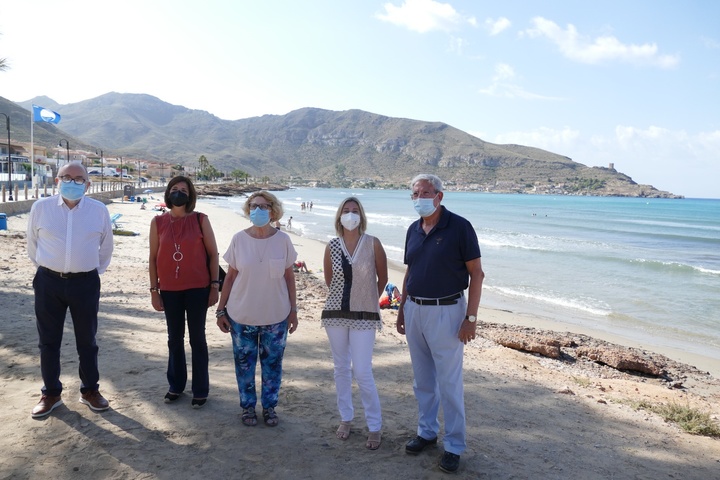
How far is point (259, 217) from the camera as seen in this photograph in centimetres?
363

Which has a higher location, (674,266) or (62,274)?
(62,274)

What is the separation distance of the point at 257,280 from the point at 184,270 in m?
0.61

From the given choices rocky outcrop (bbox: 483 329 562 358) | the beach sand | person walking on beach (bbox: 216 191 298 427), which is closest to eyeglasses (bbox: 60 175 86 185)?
person walking on beach (bbox: 216 191 298 427)

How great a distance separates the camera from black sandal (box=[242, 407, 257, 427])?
376cm

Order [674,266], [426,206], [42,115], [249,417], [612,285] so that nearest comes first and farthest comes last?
[426,206]
[249,417]
[612,285]
[674,266]
[42,115]

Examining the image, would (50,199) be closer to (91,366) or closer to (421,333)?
(91,366)

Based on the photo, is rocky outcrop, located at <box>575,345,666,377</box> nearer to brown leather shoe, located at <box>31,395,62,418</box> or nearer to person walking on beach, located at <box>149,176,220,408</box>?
person walking on beach, located at <box>149,176,220,408</box>

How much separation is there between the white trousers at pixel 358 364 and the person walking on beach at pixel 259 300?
35 centimetres

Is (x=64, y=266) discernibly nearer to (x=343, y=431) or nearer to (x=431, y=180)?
(x=343, y=431)

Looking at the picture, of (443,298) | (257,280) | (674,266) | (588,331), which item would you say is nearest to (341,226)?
(257,280)

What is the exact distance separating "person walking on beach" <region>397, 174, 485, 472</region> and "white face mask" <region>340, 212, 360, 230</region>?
0.41 meters

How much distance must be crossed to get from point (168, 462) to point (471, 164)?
581 feet

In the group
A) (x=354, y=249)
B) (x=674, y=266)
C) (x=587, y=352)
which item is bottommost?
(x=674, y=266)

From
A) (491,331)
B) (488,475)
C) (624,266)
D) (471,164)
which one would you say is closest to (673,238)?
(624,266)
